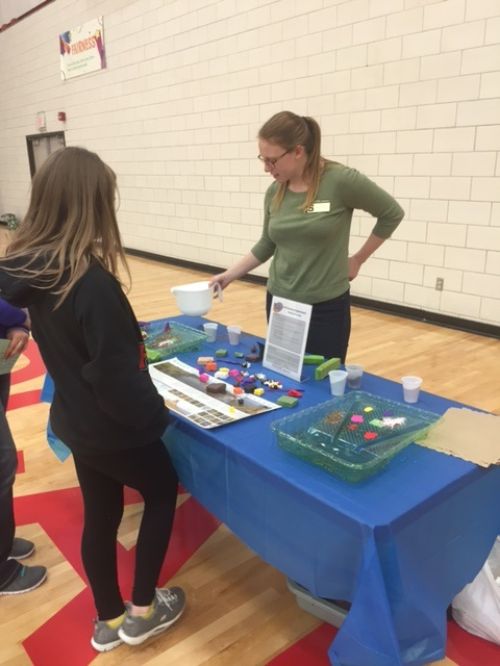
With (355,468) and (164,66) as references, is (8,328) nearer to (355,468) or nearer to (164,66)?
(355,468)

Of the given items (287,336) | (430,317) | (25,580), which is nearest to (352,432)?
(287,336)

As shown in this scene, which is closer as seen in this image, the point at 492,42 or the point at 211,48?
the point at 492,42

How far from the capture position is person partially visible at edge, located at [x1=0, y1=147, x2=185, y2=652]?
108 cm

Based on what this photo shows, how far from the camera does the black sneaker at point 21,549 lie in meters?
1.81

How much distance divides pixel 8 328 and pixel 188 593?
952 mm

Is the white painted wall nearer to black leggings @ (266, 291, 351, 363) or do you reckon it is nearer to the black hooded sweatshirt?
black leggings @ (266, 291, 351, 363)

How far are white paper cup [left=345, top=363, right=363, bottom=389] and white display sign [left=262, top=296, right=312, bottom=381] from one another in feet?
0.47

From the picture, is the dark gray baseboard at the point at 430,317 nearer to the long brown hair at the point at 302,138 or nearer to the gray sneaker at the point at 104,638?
the long brown hair at the point at 302,138

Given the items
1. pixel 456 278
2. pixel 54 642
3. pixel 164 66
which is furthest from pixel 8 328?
pixel 164 66

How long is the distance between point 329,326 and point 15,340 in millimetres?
1036

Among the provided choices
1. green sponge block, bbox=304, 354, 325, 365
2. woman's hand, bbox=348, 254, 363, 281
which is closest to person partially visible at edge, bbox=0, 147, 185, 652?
green sponge block, bbox=304, 354, 325, 365

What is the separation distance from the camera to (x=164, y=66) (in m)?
6.48

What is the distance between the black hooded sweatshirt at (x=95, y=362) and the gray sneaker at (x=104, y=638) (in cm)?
55

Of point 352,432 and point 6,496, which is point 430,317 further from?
point 6,496
